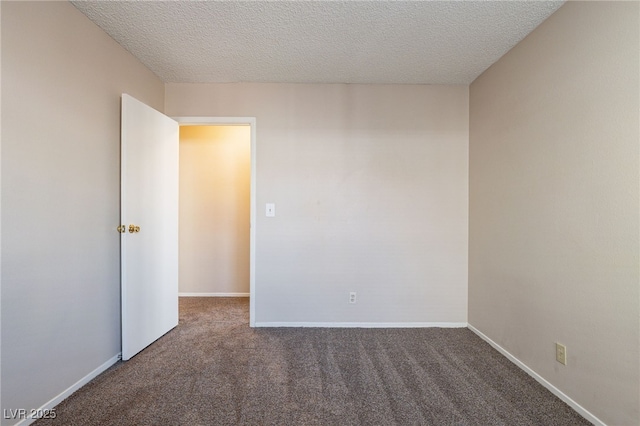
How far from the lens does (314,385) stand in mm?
1791

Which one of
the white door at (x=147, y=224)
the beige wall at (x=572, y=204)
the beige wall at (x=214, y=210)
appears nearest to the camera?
the beige wall at (x=572, y=204)

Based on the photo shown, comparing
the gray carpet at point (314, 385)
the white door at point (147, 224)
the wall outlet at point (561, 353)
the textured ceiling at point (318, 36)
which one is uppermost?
the textured ceiling at point (318, 36)

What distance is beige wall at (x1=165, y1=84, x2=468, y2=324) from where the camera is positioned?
2.73 meters

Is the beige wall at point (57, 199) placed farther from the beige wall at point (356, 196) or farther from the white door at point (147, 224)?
the beige wall at point (356, 196)

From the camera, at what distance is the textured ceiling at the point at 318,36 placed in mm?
1704

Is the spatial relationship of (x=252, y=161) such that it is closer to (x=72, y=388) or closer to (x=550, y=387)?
(x=72, y=388)

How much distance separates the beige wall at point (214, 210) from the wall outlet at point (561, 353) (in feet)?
10.6

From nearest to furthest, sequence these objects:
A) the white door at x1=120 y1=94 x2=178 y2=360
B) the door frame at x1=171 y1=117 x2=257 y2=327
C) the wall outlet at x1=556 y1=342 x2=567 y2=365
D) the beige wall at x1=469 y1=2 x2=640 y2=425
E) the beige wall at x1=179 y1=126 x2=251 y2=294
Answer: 1. the beige wall at x1=469 y1=2 x2=640 y2=425
2. the wall outlet at x1=556 y1=342 x2=567 y2=365
3. the white door at x1=120 y1=94 x2=178 y2=360
4. the door frame at x1=171 y1=117 x2=257 y2=327
5. the beige wall at x1=179 y1=126 x2=251 y2=294

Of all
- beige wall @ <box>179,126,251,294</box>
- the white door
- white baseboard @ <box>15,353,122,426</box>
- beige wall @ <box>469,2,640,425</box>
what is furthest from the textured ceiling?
white baseboard @ <box>15,353,122,426</box>

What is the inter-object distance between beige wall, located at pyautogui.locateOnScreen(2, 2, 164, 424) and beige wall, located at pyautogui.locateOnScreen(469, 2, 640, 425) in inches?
121

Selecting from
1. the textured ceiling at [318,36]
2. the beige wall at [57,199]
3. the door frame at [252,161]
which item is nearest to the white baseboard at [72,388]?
the beige wall at [57,199]

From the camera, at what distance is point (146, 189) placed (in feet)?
7.46

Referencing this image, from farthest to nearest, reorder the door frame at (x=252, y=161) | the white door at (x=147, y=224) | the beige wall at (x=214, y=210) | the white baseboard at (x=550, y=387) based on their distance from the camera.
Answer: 1. the beige wall at (x=214, y=210)
2. the door frame at (x=252, y=161)
3. the white door at (x=147, y=224)
4. the white baseboard at (x=550, y=387)

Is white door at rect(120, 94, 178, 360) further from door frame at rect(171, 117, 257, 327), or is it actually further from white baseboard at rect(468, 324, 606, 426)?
white baseboard at rect(468, 324, 606, 426)
